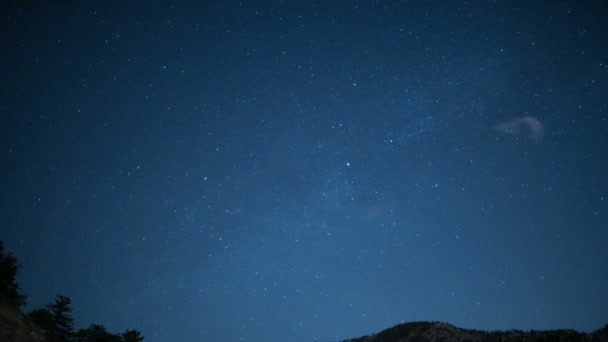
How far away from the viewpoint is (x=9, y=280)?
23703 mm

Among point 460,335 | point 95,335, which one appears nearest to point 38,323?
point 95,335

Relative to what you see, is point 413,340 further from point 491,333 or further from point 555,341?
point 555,341

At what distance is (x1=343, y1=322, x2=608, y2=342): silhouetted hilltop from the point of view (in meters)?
22.9

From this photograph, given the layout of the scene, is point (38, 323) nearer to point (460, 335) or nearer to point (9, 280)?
point (9, 280)

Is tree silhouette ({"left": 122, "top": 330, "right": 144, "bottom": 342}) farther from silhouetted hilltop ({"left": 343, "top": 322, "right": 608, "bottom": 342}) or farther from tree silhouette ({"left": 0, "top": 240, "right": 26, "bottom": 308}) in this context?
silhouetted hilltop ({"left": 343, "top": 322, "right": 608, "bottom": 342})

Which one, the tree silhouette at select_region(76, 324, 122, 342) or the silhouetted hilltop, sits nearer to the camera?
the silhouetted hilltop

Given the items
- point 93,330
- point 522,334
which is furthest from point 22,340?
point 522,334

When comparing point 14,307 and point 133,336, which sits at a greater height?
point 14,307

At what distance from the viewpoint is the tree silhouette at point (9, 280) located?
23.2m

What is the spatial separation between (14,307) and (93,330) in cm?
896

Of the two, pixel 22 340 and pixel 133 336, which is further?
pixel 133 336

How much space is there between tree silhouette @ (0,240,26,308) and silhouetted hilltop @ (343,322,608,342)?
3127 centimetres

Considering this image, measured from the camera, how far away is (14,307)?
22.8 m

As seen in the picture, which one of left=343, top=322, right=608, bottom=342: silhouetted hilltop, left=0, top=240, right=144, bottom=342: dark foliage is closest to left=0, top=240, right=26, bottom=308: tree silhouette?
left=0, top=240, right=144, bottom=342: dark foliage
